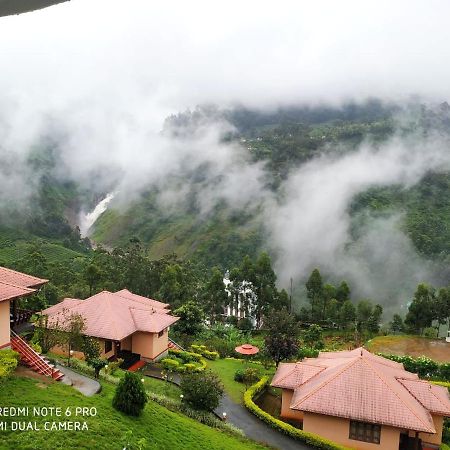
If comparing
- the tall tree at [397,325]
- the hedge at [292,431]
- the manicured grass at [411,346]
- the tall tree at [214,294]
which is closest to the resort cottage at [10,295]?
the hedge at [292,431]

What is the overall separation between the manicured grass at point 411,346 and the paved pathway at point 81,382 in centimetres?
2748

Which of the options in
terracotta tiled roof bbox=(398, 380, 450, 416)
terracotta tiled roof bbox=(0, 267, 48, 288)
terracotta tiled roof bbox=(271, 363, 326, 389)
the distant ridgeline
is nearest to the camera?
terracotta tiled roof bbox=(0, 267, 48, 288)

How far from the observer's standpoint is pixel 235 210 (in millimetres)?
97250

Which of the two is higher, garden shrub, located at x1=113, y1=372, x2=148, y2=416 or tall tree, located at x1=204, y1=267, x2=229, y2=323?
garden shrub, located at x1=113, y1=372, x2=148, y2=416

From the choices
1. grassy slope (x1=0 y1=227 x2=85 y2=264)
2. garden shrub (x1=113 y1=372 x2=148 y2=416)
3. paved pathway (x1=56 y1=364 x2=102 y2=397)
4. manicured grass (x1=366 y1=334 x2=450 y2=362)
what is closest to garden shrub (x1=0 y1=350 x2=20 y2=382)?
paved pathway (x1=56 y1=364 x2=102 y2=397)

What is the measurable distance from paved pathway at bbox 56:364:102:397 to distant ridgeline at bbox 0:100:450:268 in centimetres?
5613

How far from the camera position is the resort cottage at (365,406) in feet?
66.3

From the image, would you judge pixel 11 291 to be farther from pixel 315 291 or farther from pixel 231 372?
pixel 315 291

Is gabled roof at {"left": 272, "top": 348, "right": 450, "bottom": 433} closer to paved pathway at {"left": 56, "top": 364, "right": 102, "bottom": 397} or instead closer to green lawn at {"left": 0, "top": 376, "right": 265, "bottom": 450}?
green lawn at {"left": 0, "top": 376, "right": 265, "bottom": 450}

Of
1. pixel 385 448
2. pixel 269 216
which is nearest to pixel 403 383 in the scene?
pixel 385 448

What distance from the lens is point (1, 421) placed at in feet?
43.4

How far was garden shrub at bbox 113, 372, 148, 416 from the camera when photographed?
1616 centimetres

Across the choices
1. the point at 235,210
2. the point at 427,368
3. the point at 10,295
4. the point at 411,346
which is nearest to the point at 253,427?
the point at 10,295

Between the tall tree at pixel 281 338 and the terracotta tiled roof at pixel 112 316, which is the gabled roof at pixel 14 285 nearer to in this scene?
the terracotta tiled roof at pixel 112 316
